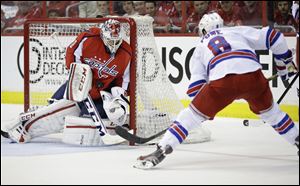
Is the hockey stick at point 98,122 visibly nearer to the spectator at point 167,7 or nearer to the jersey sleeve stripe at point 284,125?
the jersey sleeve stripe at point 284,125

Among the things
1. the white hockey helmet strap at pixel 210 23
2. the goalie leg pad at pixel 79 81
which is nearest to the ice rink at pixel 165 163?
the goalie leg pad at pixel 79 81

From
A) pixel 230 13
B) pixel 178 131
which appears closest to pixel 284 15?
pixel 230 13

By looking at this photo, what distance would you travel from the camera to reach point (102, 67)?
17.8 ft

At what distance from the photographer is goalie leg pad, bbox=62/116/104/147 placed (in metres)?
5.34

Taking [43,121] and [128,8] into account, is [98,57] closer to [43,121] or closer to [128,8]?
→ [43,121]

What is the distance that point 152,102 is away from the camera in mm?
5535

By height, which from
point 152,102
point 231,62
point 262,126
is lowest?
point 262,126

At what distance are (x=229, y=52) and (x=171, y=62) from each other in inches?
116

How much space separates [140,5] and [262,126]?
1.93m

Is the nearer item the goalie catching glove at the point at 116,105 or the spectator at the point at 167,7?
the goalie catching glove at the point at 116,105

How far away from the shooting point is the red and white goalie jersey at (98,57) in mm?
5406

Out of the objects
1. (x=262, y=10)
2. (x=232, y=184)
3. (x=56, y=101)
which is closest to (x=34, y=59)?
(x=56, y=101)

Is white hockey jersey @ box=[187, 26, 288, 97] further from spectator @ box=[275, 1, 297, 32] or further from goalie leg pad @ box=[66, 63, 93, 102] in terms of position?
spectator @ box=[275, 1, 297, 32]

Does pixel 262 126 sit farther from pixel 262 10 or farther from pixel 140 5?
pixel 140 5
